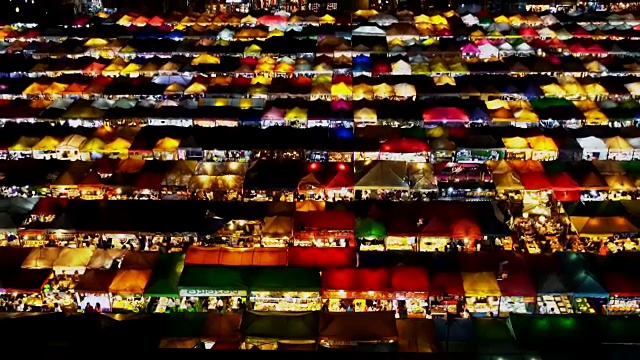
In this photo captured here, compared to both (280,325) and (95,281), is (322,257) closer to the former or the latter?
(280,325)

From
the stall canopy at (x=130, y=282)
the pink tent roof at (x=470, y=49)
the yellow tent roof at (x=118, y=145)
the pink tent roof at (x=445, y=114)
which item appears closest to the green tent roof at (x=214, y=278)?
the stall canopy at (x=130, y=282)

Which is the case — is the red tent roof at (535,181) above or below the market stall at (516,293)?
above

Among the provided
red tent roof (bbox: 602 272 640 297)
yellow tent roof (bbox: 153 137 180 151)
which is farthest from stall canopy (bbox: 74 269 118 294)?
red tent roof (bbox: 602 272 640 297)

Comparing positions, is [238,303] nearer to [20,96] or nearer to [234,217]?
[234,217]

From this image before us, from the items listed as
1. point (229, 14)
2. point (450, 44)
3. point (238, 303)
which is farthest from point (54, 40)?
point (238, 303)

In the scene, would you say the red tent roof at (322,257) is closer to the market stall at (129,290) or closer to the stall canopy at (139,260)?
the stall canopy at (139,260)

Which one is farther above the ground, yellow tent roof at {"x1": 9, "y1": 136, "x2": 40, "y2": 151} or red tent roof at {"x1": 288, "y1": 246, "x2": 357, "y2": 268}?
red tent roof at {"x1": 288, "y1": 246, "x2": 357, "y2": 268}

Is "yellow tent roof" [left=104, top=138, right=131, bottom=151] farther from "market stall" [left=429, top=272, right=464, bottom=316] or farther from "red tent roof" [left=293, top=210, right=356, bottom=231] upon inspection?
"market stall" [left=429, top=272, right=464, bottom=316]
